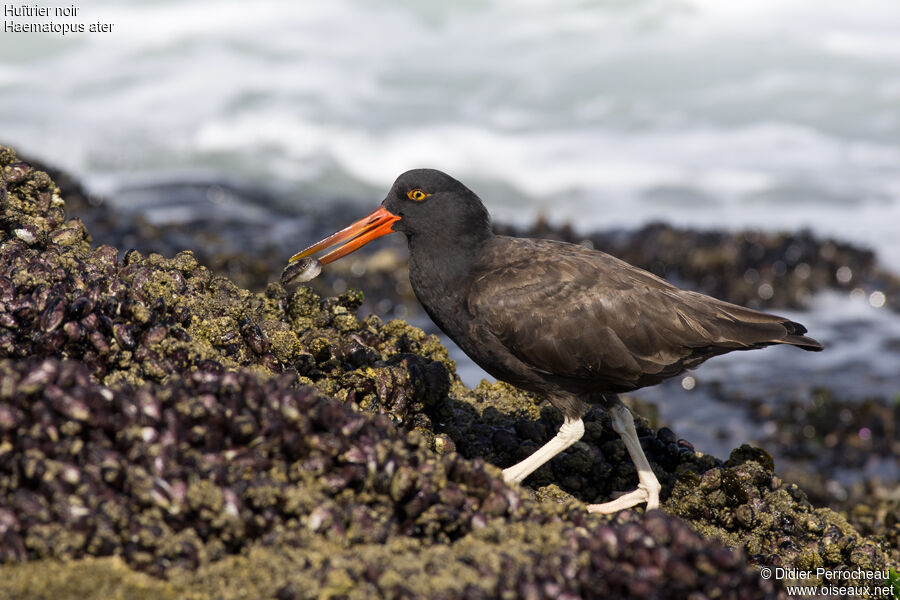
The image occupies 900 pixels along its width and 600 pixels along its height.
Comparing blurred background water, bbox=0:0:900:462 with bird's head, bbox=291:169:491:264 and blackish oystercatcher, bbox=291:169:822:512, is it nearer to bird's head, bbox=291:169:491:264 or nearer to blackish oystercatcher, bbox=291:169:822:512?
blackish oystercatcher, bbox=291:169:822:512

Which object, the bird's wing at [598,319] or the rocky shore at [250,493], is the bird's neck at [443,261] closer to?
the bird's wing at [598,319]

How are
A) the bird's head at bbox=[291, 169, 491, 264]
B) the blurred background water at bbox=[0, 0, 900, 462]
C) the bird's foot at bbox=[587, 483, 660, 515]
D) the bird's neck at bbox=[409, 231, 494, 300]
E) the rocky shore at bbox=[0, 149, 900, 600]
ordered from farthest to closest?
the blurred background water at bbox=[0, 0, 900, 462]
the bird's head at bbox=[291, 169, 491, 264]
the bird's neck at bbox=[409, 231, 494, 300]
the bird's foot at bbox=[587, 483, 660, 515]
the rocky shore at bbox=[0, 149, 900, 600]

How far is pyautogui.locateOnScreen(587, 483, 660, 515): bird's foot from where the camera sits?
4.17m

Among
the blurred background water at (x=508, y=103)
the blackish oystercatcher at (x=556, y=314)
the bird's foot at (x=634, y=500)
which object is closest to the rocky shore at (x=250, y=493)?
the bird's foot at (x=634, y=500)

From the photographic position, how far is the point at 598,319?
4258mm

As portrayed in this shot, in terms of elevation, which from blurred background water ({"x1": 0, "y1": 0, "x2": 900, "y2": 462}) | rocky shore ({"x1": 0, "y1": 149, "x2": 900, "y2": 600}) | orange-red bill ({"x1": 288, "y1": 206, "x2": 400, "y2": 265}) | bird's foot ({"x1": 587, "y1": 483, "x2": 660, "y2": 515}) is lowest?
blurred background water ({"x1": 0, "y1": 0, "x2": 900, "y2": 462})

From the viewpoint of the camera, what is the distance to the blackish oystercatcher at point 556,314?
4191mm

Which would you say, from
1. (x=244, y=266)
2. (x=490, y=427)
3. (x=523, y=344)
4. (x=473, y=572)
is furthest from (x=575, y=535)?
(x=244, y=266)

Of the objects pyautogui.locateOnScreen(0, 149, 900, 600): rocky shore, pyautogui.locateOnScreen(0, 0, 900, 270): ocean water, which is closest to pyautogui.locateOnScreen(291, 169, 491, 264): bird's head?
pyautogui.locateOnScreen(0, 149, 900, 600): rocky shore

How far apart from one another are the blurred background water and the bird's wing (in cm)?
1021

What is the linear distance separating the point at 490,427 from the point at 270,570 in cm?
224

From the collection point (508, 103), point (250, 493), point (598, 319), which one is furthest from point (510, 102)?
point (250, 493)

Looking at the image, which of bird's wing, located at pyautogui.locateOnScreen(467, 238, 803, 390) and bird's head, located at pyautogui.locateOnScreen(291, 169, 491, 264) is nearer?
bird's wing, located at pyautogui.locateOnScreen(467, 238, 803, 390)

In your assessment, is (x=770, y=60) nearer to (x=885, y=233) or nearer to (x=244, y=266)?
(x=885, y=233)
